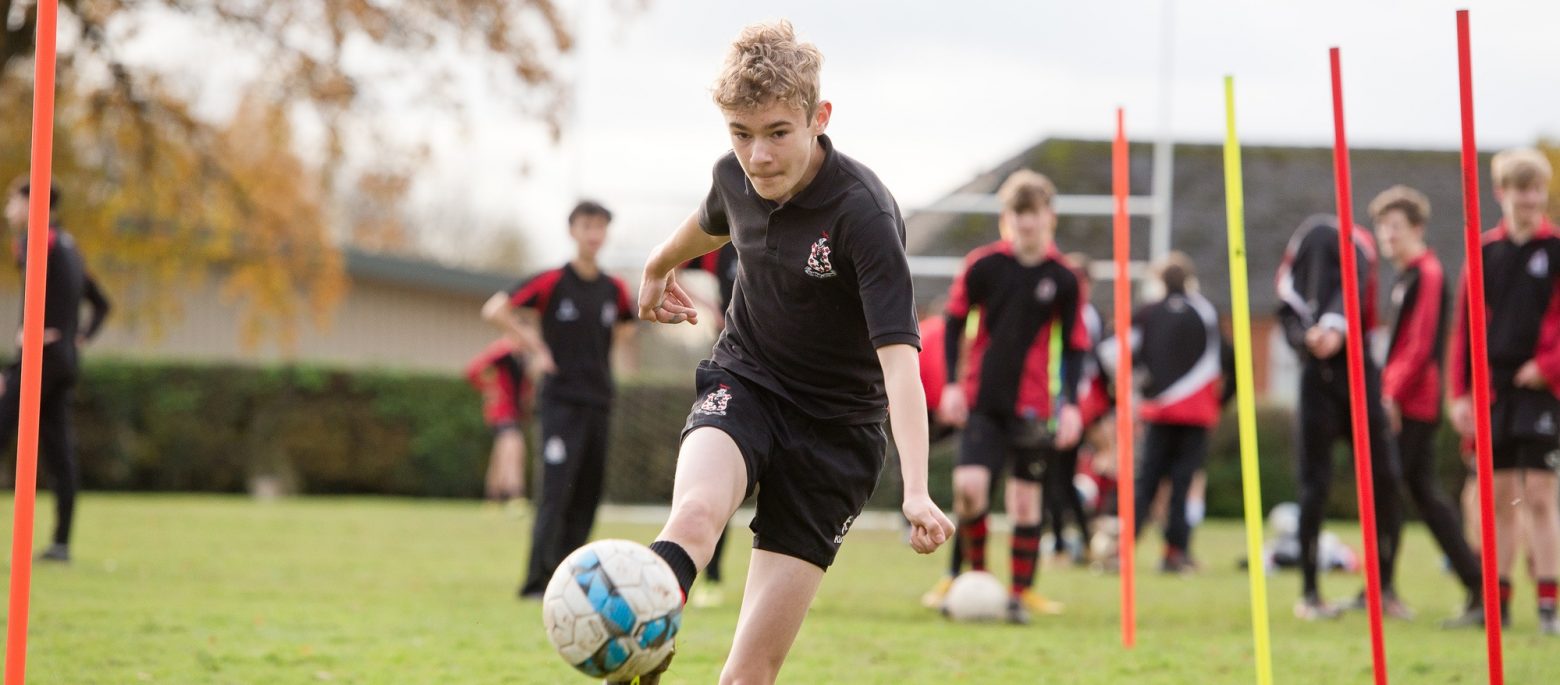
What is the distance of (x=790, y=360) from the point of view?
4371 millimetres

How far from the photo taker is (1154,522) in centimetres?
1967

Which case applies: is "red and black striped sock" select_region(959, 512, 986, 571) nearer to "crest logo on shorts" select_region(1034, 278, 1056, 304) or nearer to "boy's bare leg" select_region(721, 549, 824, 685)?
"crest logo on shorts" select_region(1034, 278, 1056, 304)

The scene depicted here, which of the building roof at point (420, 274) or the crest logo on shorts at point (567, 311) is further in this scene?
the building roof at point (420, 274)

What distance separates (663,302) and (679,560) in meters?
1.20

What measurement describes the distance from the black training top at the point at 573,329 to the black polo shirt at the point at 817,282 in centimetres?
494

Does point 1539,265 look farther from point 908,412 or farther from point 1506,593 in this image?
point 908,412

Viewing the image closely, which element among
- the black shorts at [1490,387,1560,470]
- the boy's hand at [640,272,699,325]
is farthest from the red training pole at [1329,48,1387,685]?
the black shorts at [1490,387,1560,470]

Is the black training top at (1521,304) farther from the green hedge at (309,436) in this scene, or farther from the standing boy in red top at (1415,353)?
the green hedge at (309,436)

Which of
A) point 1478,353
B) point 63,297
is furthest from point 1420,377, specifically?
point 63,297

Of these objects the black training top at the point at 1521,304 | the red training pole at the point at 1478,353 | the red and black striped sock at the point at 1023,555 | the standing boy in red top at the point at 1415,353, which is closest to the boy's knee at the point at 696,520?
the red training pole at the point at 1478,353

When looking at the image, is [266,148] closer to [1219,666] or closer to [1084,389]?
[1084,389]

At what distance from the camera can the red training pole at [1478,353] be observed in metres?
4.50

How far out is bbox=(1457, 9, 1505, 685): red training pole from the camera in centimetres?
450

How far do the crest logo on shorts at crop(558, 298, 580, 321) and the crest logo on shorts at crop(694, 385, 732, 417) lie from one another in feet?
17.1
